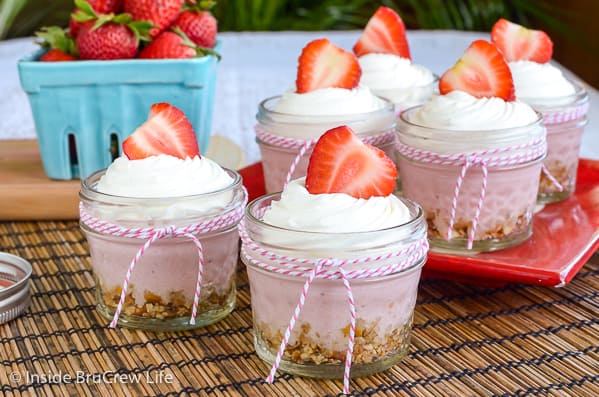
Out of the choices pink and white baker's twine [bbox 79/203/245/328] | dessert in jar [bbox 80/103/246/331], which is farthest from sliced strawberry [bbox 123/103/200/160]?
pink and white baker's twine [bbox 79/203/245/328]

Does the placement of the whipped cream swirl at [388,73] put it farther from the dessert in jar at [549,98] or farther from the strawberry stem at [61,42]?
the strawberry stem at [61,42]

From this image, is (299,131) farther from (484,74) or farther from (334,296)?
(334,296)

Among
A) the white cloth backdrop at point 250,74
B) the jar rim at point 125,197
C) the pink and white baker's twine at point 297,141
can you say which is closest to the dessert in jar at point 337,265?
the jar rim at point 125,197

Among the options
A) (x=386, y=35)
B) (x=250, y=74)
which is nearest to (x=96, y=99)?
(x=386, y=35)

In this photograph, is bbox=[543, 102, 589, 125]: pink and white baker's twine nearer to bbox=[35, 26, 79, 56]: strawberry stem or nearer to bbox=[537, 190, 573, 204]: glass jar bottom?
bbox=[537, 190, 573, 204]: glass jar bottom

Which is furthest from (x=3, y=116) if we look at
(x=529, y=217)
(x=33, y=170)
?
(x=529, y=217)

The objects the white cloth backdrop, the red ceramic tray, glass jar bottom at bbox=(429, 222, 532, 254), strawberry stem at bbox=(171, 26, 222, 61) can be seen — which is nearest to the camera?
the red ceramic tray

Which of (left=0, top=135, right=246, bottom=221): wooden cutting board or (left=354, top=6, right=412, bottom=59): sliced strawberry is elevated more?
(left=354, top=6, right=412, bottom=59): sliced strawberry
